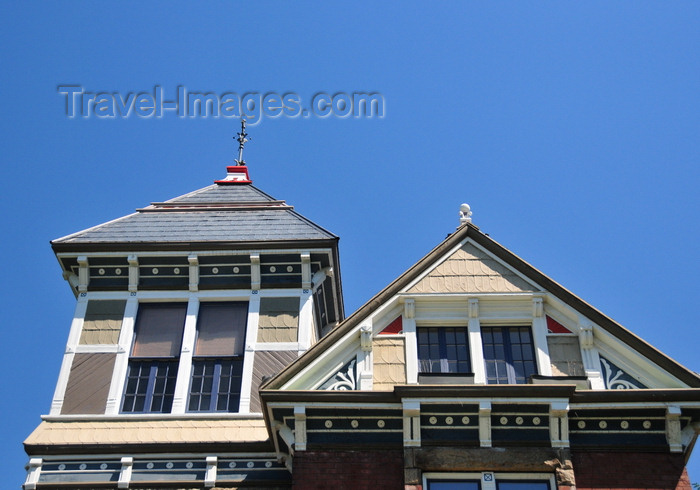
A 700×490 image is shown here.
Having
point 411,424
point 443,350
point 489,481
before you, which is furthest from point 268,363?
→ point 489,481

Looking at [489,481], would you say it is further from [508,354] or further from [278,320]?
[278,320]

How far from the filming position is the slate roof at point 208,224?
19359mm

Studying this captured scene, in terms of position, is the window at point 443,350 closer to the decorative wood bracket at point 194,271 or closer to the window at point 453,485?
the window at point 453,485

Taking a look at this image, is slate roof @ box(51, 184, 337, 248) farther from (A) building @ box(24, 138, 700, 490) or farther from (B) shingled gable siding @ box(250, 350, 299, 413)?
(B) shingled gable siding @ box(250, 350, 299, 413)

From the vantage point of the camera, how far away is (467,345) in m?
16.5

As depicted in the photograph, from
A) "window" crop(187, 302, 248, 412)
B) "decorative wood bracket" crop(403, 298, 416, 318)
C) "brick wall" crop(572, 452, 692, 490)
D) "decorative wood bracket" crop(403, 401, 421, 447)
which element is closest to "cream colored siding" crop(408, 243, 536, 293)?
"decorative wood bracket" crop(403, 298, 416, 318)

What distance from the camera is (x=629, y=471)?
47.5 feet

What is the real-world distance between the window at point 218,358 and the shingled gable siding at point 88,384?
1.64 m

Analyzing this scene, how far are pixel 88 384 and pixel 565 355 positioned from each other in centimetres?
886

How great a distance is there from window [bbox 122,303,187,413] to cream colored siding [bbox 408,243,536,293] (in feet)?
16.2

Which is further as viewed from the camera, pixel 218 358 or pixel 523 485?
pixel 218 358

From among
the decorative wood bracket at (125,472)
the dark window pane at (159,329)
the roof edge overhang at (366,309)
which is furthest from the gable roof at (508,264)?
the dark window pane at (159,329)

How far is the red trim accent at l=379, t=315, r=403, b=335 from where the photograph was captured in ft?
54.4

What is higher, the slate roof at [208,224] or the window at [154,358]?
the slate roof at [208,224]
